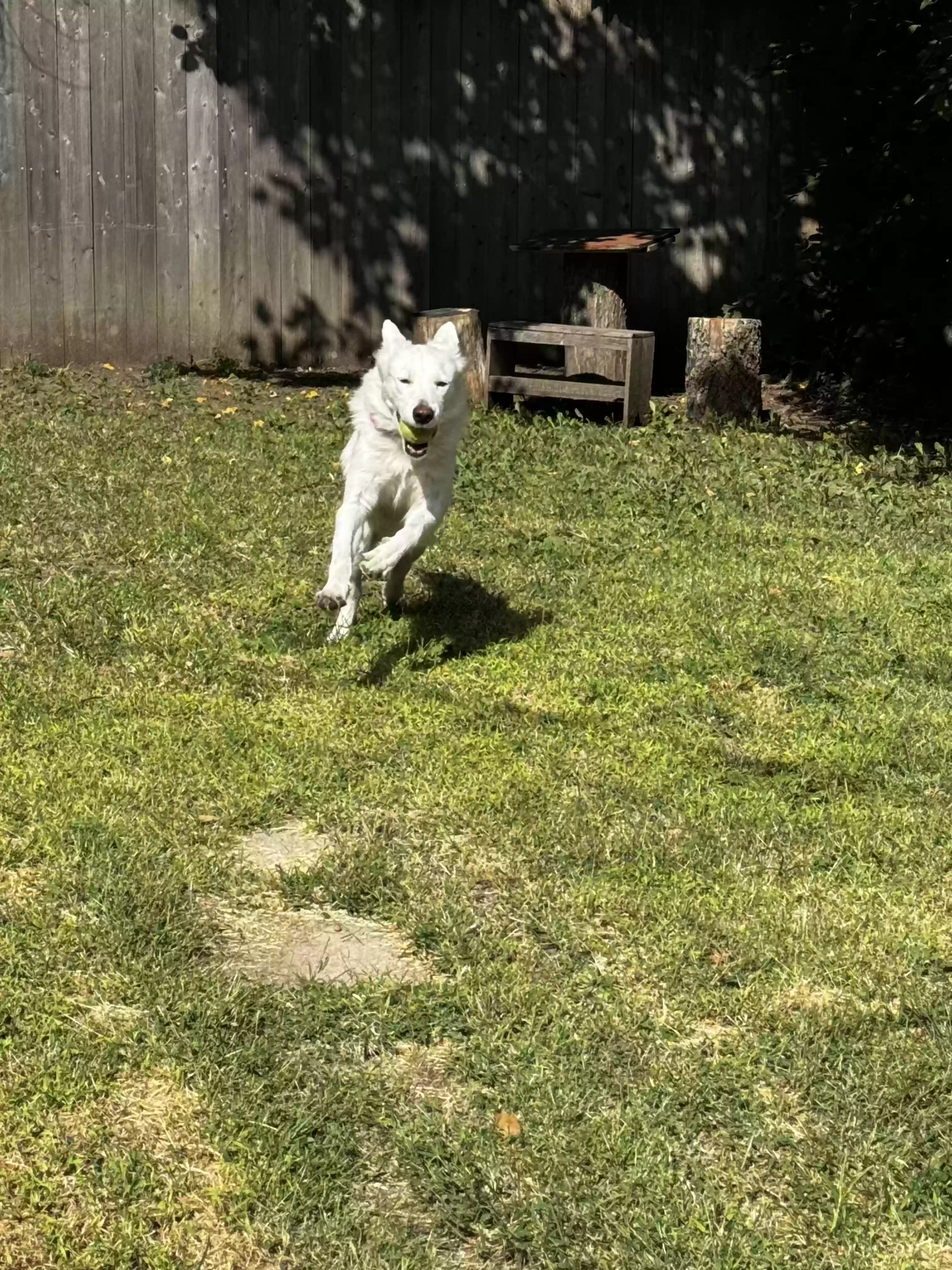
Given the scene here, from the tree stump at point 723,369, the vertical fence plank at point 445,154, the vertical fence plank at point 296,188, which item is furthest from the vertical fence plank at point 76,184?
the tree stump at point 723,369

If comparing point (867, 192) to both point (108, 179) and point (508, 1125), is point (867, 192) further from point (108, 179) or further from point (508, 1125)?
point (508, 1125)

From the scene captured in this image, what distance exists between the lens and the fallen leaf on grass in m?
3.16

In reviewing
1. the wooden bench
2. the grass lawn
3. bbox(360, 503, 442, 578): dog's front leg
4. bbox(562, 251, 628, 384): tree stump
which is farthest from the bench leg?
Answer: bbox(360, 503, 442, 578): dog's front leg

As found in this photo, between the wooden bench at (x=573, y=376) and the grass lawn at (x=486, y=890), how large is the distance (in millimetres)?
2782

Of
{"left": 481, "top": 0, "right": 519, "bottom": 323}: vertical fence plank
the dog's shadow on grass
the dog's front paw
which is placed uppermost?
{"left": 481, "top": 0, "right": 519, "bottom": 323}: vertical fence plank

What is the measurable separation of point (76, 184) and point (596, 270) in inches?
→ 160

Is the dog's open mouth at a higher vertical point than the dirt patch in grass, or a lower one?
higher

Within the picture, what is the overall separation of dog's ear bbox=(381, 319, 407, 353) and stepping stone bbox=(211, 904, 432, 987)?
2826mm

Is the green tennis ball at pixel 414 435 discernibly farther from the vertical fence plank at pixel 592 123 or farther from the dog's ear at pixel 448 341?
the vertical fence plank at pixel 592 123

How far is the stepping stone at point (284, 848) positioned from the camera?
4289mm

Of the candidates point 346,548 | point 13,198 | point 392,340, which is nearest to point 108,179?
point 13,198

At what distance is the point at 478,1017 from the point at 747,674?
2.81 metres

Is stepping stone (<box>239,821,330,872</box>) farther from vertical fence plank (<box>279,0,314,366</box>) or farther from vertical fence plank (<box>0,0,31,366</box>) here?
vertical fence plank (<box>279,0,314,366</box>)

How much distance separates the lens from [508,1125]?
3.18 meters
